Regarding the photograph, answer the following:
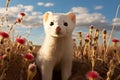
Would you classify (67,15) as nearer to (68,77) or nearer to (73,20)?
(73,20)

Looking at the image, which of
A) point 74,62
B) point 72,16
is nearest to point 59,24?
point 72,16

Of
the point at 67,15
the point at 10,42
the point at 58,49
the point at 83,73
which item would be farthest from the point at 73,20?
the point at 10,42

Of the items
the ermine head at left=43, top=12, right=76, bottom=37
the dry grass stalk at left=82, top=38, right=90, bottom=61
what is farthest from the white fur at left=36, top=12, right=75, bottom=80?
the dry grass stalk at left=82, top=38, right=90, bottom=61

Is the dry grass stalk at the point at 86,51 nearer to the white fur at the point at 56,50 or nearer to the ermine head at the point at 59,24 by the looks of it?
the white fur at the point at 56,50

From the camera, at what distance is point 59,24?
4254 millimetres

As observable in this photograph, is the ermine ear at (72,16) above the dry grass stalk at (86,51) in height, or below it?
above

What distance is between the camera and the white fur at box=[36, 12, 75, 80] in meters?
4.35

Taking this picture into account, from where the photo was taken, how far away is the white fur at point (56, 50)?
14.3 ft

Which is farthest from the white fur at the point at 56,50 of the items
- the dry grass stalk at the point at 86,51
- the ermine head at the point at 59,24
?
the dry grass stalk at the point at 86,51

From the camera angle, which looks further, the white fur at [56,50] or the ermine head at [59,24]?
the white fur at [56,50]

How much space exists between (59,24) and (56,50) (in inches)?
16.3

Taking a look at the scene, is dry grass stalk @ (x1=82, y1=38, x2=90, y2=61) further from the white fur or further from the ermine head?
the ermine head

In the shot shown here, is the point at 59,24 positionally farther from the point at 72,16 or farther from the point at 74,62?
the point at 74,62

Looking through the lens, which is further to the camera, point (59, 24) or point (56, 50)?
point (56, 50)
